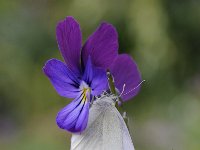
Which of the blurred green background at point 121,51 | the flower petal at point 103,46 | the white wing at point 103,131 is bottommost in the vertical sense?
the blurred green background at point 121,51

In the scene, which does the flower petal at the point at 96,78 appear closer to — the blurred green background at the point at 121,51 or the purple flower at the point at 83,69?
the purple flower at the point at 83,69

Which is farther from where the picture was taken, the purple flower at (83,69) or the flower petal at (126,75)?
the flower petal at (126,75)

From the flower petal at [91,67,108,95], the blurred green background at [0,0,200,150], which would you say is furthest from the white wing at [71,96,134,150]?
the blurred green background at [0,0,200,150]

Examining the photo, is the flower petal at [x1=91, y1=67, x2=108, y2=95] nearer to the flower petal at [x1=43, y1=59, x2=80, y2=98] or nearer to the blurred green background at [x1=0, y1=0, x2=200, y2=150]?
the flower petal at [x1=43, y1=59, x2=80, y2=98]

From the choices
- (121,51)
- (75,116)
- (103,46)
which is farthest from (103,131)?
(121,51)

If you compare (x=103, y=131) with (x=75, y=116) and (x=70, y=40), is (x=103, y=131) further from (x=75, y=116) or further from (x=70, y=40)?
(x=70, y=40)

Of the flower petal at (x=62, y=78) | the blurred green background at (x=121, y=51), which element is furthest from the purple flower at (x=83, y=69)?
the blurred green background at (x=121, y=51)

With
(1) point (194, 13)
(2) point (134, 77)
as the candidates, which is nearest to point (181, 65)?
(1) point (194, 13)
